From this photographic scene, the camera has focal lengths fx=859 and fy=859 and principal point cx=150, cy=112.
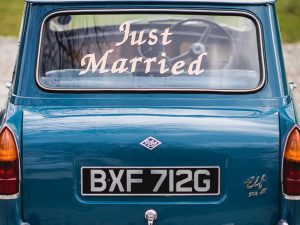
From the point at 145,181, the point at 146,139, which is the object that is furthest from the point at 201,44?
the point at 145,181

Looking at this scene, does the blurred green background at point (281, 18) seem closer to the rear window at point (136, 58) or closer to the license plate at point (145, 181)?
the rear window at point (136, 58)

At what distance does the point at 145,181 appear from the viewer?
451 cm

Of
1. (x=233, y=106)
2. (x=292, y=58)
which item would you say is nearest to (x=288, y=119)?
(x=233, y=106)

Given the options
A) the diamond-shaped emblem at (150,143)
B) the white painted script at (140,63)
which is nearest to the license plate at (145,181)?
the diamond-shaped emblem at (150,143)

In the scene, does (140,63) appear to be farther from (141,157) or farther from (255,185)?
(255,185)

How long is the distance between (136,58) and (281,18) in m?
11.5

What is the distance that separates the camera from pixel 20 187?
4.52m

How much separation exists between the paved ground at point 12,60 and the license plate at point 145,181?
6188mm

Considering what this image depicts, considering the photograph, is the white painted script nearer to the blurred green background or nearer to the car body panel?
the car body panel

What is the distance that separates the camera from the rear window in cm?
486

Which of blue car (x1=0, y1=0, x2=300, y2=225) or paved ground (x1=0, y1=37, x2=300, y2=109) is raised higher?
paved ground (x1=0, y1=37, x2=300, y2=109)

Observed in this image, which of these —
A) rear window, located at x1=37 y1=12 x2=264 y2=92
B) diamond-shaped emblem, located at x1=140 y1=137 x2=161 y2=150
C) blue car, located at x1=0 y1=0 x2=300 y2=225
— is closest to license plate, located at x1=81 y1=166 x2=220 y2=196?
blue car, located at x1=0 y1=0 x2=300 y2=225

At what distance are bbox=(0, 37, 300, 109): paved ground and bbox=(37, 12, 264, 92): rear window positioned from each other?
223 inches

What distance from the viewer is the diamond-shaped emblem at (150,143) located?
4.47 m
